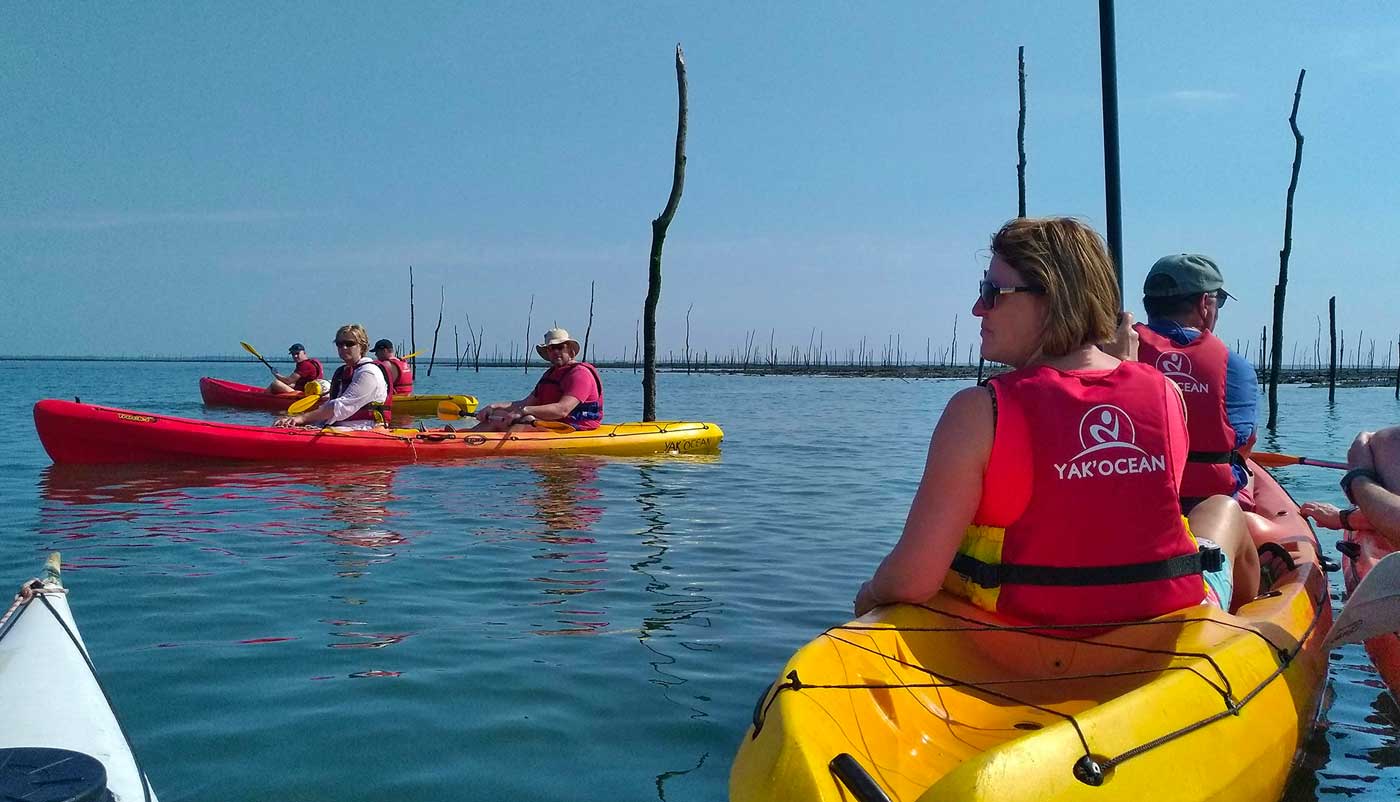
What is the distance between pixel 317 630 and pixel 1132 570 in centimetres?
353

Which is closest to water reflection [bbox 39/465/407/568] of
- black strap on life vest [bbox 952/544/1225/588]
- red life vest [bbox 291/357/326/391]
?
black strap on life vest [bbox 952/544/1225/588]

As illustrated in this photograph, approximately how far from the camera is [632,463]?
11.7 meters

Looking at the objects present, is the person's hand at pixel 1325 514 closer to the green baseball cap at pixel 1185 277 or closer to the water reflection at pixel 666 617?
the green baseball cap at pixel 1185 277

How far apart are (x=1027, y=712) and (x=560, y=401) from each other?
376 inches

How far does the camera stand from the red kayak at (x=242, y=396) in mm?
22125

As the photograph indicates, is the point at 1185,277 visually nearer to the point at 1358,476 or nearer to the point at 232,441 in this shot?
the point at 1358,476

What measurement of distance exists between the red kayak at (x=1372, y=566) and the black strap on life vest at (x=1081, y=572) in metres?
1.48

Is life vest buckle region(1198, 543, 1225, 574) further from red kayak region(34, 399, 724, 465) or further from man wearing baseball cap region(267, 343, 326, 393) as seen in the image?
man wearing baseball cap region(267, 343, 326, 393)

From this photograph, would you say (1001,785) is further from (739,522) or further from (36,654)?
(739,522)

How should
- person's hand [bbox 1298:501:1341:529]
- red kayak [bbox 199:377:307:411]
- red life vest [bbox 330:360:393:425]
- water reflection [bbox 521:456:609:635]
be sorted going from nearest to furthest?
person's hand [bbox 1298:501:1341:529] < water reflection [bbox 521:456:609:635] < red life vest [bbox 330:360:393:425] < red kayak [bbox 199:377:307:411]

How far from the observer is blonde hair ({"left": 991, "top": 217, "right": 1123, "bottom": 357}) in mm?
2568

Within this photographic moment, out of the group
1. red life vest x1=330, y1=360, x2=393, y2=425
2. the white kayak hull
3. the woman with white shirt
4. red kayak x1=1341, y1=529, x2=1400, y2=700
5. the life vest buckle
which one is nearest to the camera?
the white kayak hull

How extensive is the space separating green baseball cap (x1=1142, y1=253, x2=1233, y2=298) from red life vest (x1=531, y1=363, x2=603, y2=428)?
7.85 m

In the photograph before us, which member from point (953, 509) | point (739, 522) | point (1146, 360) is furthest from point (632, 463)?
point (953, 509)
